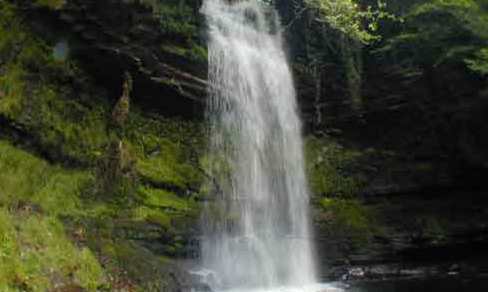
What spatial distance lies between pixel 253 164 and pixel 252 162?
0.06 m

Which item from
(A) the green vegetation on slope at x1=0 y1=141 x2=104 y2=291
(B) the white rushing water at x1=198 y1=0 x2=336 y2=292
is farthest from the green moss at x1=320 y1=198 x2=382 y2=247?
(A) the green vegetation on slope at x1=0 y1=141 x2=104 y2=291

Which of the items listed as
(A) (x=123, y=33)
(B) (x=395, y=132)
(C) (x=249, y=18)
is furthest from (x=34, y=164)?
(B) (x=395, y=132)

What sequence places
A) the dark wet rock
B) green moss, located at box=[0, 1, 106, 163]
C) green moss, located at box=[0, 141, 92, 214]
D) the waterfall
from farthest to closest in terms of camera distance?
the dark wet rock
the waterfall
green moss, located at box=[0, 1, 106, 163]
green moss, located at box=[0, 141, 92, 214]

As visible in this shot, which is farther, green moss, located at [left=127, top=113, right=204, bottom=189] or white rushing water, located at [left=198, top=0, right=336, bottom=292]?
green moss, located at [left=127, top=113, right=204, bottom=189]

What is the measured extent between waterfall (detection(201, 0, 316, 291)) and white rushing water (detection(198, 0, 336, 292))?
1.0 inches

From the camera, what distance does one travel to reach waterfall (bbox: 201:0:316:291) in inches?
622

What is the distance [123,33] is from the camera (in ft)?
52.8

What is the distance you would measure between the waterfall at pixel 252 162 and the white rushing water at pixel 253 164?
25 mm

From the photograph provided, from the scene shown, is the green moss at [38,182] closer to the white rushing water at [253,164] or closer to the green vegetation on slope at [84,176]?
the green vegetation on slope at [84,176]

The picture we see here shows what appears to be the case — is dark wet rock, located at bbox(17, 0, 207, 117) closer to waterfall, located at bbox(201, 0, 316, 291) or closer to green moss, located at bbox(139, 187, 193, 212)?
waterfall, located at bbox(201, 0, 316, 291)

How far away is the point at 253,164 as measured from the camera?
17016 millimetres

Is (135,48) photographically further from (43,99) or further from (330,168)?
(330,168)

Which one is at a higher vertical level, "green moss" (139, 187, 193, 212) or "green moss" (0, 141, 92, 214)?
"green moss" (0, 141, 92, 214)

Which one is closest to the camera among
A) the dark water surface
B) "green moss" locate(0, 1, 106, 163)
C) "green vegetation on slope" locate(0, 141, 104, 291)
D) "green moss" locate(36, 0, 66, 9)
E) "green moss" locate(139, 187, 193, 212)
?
"green vegetation on slope" locate(0, 141, 104, 291)
